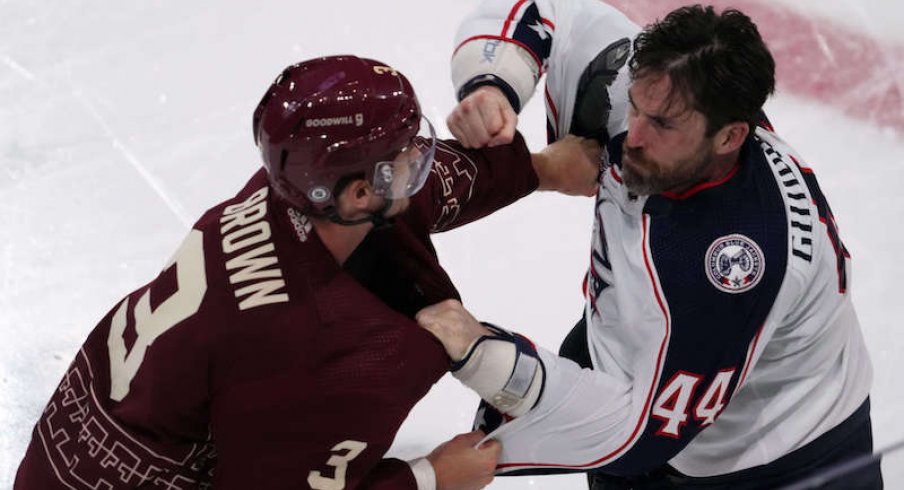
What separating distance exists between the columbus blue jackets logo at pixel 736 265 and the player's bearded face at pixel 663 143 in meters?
0.14

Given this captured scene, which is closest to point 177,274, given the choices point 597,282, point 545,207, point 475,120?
point 475,120

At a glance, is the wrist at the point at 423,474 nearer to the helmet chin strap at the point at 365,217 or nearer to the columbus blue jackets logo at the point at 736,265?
the helmet chin strap at the point at 365,217

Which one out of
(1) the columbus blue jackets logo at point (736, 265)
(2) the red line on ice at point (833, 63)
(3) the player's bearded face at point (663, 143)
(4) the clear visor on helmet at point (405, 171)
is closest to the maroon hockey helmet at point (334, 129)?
(4) the clear visor on helmet at point (405, 171)

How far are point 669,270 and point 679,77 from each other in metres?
0.32

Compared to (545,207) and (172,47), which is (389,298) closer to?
(545,207)

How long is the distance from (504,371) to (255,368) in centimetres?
42

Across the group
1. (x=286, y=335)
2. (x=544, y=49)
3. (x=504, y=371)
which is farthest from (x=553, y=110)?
(x=286, y=335)

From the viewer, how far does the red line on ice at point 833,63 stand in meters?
3.72

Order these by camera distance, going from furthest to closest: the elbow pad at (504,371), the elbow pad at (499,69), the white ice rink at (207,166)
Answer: the white ice rink at (207,166), the elbow pad at (499,69), the elbow pad at (504,371)

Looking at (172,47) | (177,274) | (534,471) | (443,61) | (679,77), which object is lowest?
(534,471)

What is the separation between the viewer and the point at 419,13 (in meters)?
3.96

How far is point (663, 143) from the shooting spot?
2037mm

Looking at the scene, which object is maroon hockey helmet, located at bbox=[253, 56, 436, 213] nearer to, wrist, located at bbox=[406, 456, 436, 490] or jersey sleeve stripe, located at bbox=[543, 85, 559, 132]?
wrist, located at bbox=[406, 456, 436, 490]

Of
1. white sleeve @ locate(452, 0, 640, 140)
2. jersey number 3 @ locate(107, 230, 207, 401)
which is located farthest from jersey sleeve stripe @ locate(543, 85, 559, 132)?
jersey number 3 @ locate(107, 230, 207, 401)
